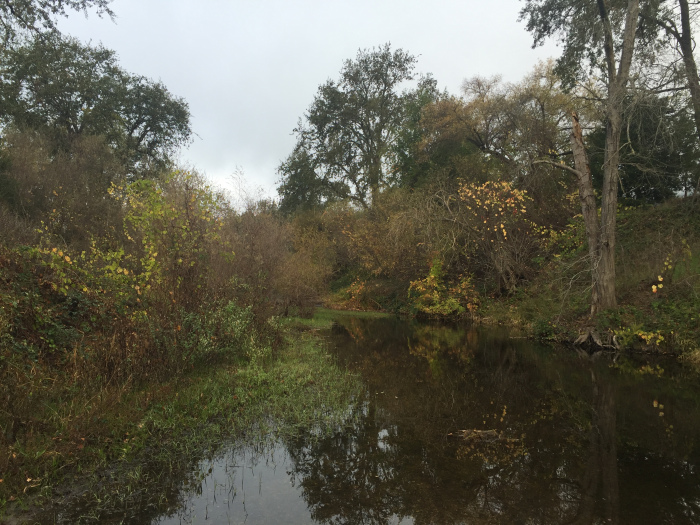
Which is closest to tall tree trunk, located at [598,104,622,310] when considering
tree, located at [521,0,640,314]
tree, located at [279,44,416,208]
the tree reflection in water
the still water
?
tree, located at [521,0,640,314]

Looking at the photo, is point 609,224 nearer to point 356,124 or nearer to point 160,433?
point 160,433

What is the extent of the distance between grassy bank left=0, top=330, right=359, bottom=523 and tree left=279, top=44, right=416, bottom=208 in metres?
23.7

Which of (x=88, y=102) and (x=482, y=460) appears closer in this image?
(x=482, y=460)

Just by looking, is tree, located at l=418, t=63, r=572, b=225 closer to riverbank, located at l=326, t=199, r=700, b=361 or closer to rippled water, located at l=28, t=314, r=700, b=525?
riverbank, located at l=326, t=199, r=700, b=361

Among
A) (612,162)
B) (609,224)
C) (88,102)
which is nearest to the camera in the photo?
(609,224)

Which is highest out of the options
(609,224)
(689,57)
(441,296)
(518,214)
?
(689,57)

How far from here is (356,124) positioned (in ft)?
104

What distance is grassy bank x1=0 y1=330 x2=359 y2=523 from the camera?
13.7 feet

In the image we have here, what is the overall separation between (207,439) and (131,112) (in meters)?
30.4

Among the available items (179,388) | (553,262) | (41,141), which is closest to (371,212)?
(553,262)

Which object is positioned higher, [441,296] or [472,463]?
[441,296]

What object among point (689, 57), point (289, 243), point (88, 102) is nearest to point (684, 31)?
point (689, 57)

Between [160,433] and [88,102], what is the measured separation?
2773 cm

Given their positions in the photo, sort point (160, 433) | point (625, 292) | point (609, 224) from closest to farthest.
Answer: point (160, 433) < point (609, 224) < point (625, 292)
